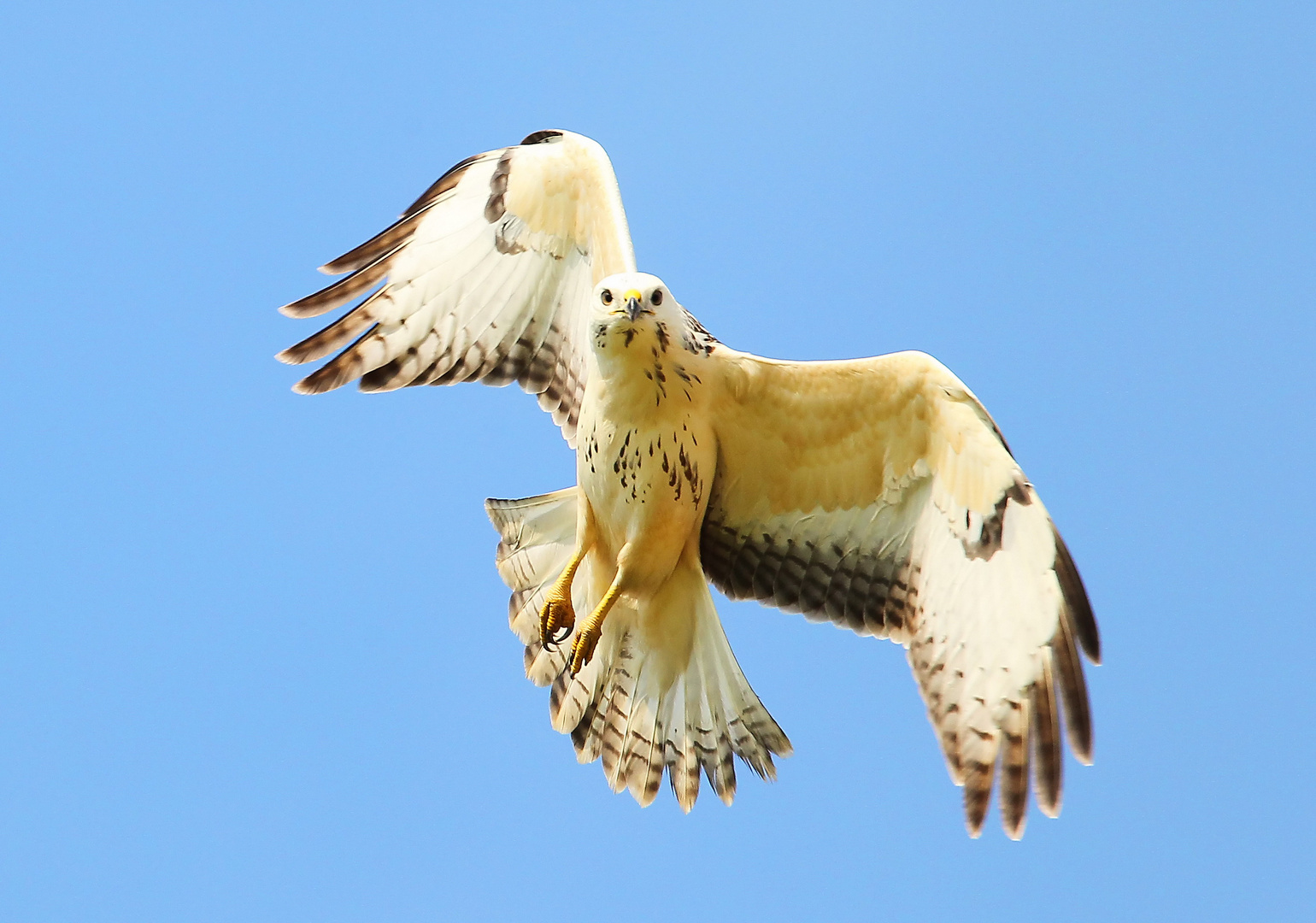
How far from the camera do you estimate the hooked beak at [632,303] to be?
22.1ft

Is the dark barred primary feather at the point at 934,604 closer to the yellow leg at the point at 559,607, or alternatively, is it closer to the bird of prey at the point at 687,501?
the bird of prey at the point at 687,501

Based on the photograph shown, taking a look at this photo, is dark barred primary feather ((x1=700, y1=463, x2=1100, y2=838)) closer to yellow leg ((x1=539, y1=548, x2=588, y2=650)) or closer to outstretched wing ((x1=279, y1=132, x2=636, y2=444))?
yellow leg ((x1=539, y1=548, x2=588, y2=650))

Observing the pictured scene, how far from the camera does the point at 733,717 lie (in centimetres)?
770

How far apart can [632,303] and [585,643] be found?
1.58 m

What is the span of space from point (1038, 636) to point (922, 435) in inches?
40.4

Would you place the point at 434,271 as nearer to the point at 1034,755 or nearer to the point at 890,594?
the point at 890,594

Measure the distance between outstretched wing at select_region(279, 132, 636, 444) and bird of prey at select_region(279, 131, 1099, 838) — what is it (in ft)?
0.04

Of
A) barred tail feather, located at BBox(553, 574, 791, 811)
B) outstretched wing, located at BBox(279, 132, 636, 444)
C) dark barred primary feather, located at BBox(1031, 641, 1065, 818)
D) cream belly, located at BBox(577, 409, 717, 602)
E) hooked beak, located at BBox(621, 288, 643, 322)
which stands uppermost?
outstretched wing, located at BBox(279, 132, 636, 444)

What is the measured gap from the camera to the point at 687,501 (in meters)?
7.39

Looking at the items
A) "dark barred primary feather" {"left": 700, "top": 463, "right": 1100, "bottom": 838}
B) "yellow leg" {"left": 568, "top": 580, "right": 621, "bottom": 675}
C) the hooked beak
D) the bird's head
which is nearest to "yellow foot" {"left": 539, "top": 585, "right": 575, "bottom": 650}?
"yellow leg" {"left": 568, "top": 580, "right": 621, "bottom": 675}

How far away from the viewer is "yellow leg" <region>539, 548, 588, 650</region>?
7.46m

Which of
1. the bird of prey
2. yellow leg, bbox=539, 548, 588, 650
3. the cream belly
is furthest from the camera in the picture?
yellow leg, bbox=539, 548, 588, 650

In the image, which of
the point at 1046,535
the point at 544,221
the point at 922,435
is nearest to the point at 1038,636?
the point at 1046,535

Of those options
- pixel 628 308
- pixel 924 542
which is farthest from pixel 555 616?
pixel 924 542
